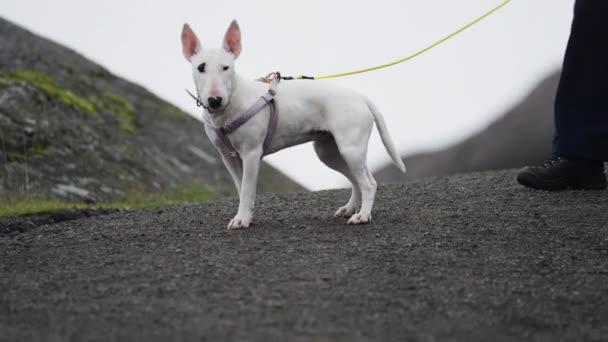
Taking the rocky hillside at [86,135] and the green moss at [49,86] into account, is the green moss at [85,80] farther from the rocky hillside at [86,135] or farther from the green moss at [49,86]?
the green moss at [49,86]

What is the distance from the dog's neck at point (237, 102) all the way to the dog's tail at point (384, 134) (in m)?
1.02

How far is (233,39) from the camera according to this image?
5637 millimetres

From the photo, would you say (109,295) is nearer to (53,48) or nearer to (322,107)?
(322,107)

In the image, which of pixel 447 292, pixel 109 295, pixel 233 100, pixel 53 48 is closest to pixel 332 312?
pixel 447 292

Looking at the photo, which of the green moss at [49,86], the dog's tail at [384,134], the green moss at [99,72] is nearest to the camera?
the dog's tail at [384,134]

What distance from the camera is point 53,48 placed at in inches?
631

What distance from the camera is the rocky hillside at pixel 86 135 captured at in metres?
9.91

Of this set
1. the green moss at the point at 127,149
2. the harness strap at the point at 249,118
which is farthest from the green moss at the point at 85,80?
the harness strap at the point at 249,118

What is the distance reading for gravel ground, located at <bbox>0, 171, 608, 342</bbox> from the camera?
3.51 m

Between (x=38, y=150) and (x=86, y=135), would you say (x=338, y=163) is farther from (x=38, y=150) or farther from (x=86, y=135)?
(x=86, y=135)

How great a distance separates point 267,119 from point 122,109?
9518mm

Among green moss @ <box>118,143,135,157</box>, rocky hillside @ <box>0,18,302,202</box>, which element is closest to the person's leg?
rocky hillside @ <box>0,18,302,202</box>

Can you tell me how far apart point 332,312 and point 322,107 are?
2615mm

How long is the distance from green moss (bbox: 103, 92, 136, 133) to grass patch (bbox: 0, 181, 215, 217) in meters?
1.97
